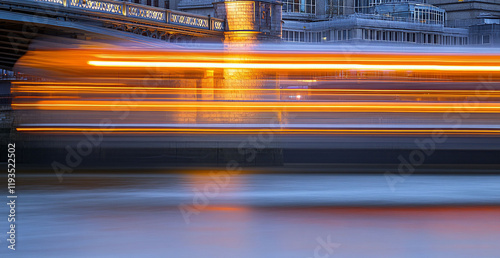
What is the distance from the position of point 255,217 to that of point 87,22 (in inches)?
1141

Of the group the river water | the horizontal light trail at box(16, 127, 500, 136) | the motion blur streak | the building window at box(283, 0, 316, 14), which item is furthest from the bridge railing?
the building window at box(283, 0, 316, 14)

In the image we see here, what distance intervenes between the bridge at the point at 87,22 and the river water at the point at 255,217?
16.6m

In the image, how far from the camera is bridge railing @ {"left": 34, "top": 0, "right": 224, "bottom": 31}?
1425 inches

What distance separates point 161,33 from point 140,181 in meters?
29.6

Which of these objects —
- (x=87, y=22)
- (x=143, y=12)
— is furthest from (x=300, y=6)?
(x=87, y=22)

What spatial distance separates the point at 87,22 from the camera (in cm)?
3738

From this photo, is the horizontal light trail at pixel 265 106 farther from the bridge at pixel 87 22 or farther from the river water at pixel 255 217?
the bridge at pixel 87 22

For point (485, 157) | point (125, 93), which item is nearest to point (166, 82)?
point (125, 93)

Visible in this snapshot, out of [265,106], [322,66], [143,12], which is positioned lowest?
[265,106]

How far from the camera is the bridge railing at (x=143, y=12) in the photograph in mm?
36200

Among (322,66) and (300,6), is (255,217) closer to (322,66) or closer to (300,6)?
(322,66)

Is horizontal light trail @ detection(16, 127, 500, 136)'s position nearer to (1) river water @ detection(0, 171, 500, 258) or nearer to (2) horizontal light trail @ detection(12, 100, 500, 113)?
(2) horizontal light trail @ detection(12, 100, 500, 113)

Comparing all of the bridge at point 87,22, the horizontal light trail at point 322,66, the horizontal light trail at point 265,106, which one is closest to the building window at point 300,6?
the bridge at point 87,22

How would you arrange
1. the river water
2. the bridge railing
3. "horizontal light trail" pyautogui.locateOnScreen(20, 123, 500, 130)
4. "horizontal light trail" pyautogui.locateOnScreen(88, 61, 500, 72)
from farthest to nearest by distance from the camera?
the bridge railing < "horizontal light trail" pyautogui.locateOnScreen(88, 61, 500, 72) < "horizontal light trail" pyautogui.locateOnScreen(20, 123, 500, 130) < the river water
